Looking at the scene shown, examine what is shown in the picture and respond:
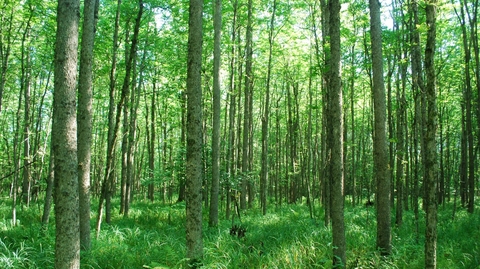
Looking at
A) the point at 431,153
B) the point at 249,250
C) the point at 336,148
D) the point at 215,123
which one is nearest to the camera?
the point at 431,153

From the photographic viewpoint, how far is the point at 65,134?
11.5 feet

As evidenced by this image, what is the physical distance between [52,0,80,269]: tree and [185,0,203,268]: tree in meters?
1.61

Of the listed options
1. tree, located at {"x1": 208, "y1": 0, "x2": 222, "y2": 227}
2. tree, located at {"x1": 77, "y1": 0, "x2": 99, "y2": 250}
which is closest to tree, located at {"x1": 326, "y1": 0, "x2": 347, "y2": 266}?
tree, located at {"x1": 77, "y1": 0, "x2": 99, "y2": 250}

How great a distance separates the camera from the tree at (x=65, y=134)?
3.50 meters

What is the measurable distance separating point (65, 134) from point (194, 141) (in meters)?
1.76

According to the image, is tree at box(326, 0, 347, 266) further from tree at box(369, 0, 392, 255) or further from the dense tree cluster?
tree at box(369, 0, 392, 255)

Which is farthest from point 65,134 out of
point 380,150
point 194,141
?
point 380,150

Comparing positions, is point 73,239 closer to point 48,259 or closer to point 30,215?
point 48,259

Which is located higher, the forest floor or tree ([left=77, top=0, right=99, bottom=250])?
tree ([left=77, top=0, right=99, bottom=250])

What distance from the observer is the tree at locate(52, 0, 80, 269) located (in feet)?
11.5

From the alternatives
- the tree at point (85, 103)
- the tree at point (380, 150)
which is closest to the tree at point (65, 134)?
the tree at point (85, 103)

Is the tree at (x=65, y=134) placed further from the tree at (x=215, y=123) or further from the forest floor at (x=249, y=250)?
the tree at (x=215, y=123)

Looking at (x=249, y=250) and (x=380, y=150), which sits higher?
(x=380, y=150)

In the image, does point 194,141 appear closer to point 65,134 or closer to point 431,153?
point 65,134
